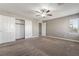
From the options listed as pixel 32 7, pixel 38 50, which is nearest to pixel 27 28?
pixel 32 7

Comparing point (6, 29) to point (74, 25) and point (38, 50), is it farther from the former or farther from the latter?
point (74, 25)

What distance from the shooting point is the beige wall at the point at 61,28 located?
18.6 feet

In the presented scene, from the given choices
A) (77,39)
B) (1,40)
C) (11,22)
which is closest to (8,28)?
(11,22)

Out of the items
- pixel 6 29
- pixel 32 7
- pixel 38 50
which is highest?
pixel 32 7

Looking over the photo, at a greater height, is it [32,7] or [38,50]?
[32,7]

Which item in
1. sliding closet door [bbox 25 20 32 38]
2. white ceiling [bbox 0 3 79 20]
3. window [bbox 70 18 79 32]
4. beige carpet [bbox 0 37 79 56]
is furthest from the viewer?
sliding closet door [bbox 25 20 32 38]

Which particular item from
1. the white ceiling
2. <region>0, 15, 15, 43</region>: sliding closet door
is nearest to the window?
the white ceiling

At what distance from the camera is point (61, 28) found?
6.73m

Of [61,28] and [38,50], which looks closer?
[38,50]

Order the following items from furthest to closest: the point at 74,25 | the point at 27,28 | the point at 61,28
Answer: the point at 27,28, the point at 61,28, the point at 74,25

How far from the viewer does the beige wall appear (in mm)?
5681

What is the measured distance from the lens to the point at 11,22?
5.00 meters

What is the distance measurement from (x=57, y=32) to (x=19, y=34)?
442 cm

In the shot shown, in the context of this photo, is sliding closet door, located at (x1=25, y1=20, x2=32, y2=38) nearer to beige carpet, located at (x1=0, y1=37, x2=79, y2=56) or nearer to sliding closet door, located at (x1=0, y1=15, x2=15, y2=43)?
sliding closet door, located at (x1=0, y1=15, x2=15, y2=43)
